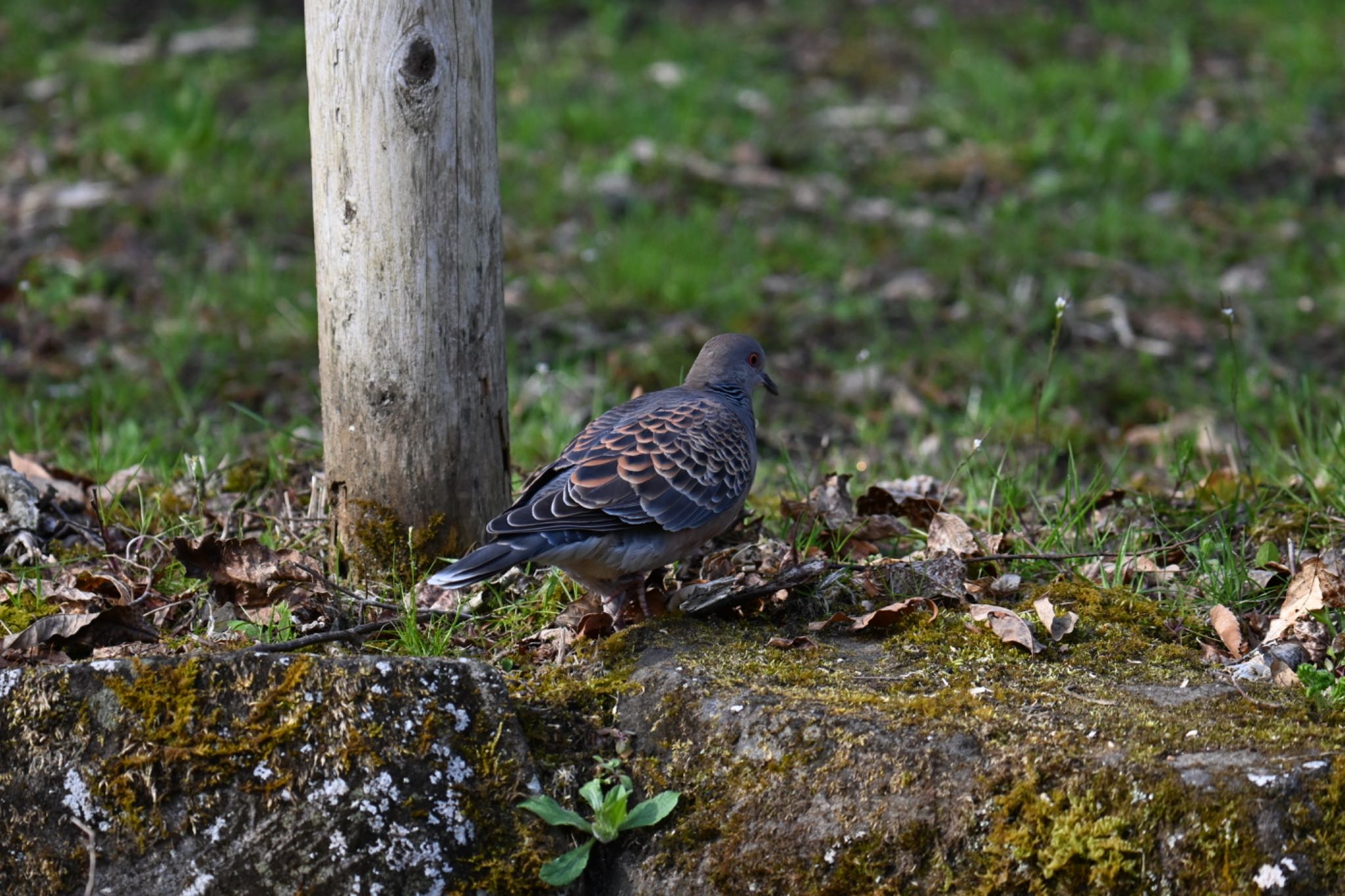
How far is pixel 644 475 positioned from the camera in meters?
3.79

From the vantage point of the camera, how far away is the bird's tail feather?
333 centimetres

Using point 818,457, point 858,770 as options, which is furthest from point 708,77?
point 858,770

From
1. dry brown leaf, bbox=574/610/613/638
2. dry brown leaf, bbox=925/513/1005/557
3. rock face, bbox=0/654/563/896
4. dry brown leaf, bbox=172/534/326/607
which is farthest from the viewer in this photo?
dry brown leaf, bbox=925/513/1005/557

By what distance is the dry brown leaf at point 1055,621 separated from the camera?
142 inches

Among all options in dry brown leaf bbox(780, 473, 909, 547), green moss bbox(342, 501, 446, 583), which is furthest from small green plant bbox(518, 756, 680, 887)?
dry brown leaf bbox(780, 473, 909, 547)

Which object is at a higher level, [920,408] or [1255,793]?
[1255,793]

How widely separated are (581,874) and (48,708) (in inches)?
46.5

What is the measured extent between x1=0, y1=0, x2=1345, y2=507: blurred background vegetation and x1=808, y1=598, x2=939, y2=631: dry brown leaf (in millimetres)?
884

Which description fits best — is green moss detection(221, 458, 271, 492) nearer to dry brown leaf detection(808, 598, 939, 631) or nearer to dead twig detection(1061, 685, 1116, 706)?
dry brown leaf detection(808, 598, 939, 631)

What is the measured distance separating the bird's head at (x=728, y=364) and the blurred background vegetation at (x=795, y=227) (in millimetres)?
286

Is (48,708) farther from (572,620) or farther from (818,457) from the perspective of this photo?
(818,457)

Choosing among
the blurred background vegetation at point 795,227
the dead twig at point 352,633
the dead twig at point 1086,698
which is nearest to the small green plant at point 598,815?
the dead twig at point 352,633

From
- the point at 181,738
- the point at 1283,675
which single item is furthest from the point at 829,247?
the point at 181,738

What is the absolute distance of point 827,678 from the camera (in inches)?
132
